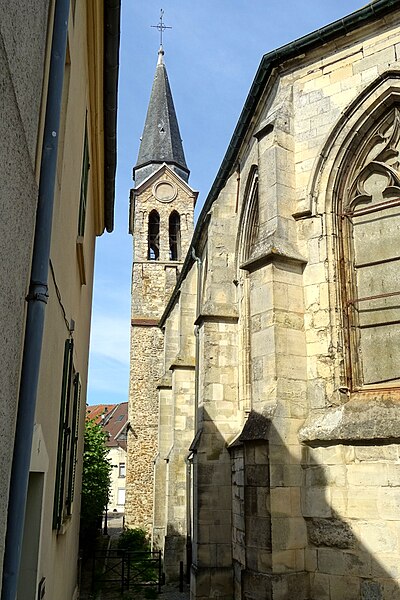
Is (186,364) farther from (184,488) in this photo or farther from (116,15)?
(116,15)

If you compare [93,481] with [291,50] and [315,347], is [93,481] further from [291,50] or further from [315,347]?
[291,50]

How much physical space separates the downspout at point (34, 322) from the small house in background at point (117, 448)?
51.7 m

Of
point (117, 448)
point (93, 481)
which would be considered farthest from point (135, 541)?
point (117, 448)

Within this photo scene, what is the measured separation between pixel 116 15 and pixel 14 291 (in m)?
4.83

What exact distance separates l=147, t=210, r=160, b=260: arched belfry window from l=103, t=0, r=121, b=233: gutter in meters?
21.6

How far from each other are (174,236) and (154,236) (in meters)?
1.11

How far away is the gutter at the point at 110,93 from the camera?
609 centimetres

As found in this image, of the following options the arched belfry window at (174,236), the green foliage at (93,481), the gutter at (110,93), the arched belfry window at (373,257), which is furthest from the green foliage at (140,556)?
the arched belfry window at (174,236)

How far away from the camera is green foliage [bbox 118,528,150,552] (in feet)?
71.6

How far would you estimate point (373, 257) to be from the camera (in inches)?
301

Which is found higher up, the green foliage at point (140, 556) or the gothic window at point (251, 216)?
the gothic window at point (251, 216)

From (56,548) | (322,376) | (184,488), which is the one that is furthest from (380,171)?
(184,488)

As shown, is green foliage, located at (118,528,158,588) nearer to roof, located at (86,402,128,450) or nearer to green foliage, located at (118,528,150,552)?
green foliage, located at (118,528,150,552)

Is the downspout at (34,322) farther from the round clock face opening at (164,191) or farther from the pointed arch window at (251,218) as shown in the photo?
the round clock face opening at (164,191)
